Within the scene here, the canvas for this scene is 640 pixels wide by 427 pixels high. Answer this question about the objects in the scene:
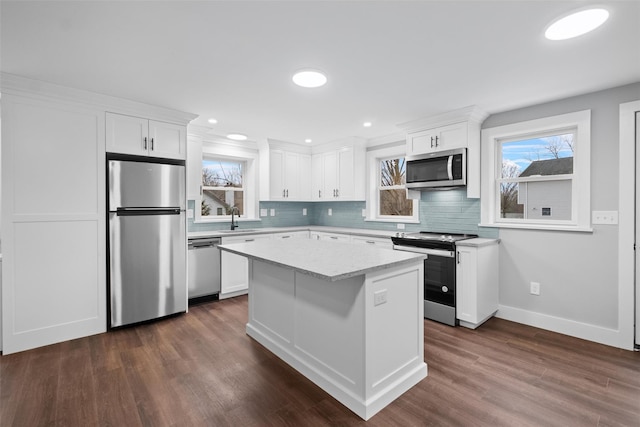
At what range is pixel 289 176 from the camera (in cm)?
535

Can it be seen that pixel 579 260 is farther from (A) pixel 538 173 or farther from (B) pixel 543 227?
(A) pixel 538 173

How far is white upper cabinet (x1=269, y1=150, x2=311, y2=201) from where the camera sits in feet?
16.9

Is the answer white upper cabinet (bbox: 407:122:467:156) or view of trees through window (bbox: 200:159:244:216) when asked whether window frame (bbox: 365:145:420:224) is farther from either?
view of trees through window (bbox: 200:159:244:216)

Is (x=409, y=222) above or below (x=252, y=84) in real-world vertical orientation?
below

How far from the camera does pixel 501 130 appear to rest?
3.46 metres

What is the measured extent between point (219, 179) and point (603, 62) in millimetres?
4652

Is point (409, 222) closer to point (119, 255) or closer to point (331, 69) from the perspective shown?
point (331, 69)

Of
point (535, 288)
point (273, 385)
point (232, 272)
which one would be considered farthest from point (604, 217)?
point (232, 272)

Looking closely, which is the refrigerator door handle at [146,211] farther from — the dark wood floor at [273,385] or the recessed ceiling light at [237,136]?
the recessed ceiling light at [237,136]

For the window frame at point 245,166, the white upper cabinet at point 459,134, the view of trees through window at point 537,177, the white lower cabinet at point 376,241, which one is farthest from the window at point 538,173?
the window frame at point 245,166

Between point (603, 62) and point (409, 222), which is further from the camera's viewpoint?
point (409, 222)

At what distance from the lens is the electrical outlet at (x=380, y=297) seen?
1.92m

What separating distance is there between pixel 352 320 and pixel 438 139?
8.83ft

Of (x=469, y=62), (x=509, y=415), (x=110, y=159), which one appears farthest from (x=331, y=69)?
(x=509, y=415)
